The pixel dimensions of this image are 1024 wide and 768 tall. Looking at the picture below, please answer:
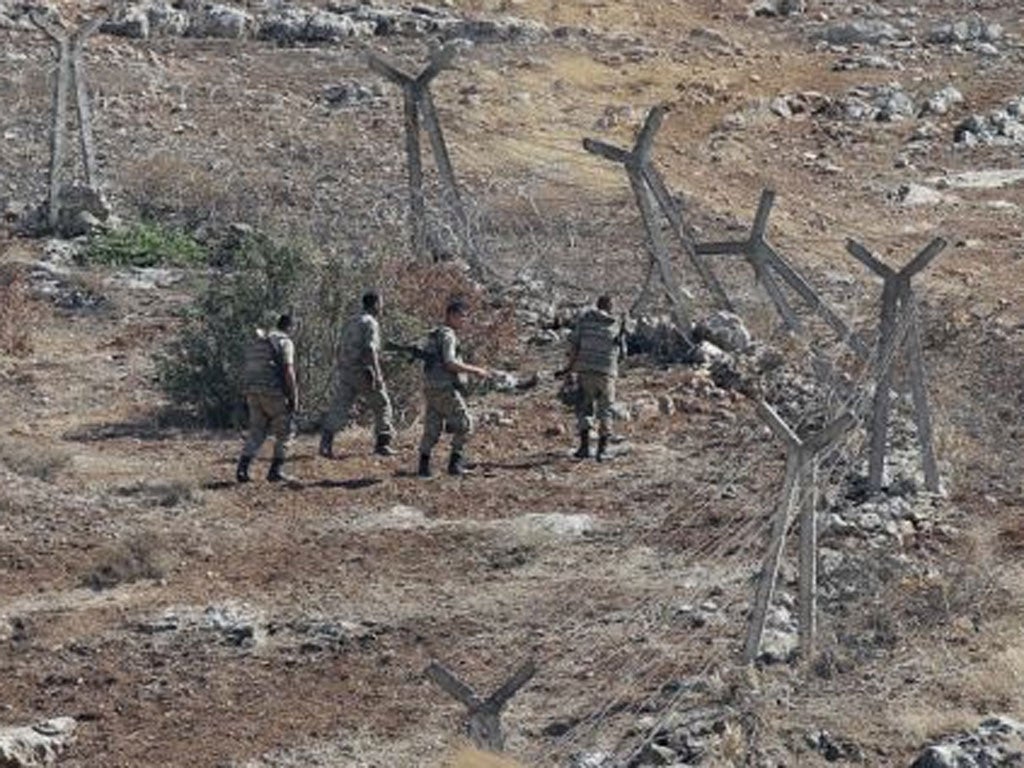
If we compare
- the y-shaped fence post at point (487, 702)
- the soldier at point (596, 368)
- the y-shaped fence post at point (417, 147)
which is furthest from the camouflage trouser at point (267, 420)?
the y-shaped fence post at point (487, 702)

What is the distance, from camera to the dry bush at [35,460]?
16156 mm

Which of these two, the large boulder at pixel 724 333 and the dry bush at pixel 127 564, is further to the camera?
the large boulder at pixel 724 333

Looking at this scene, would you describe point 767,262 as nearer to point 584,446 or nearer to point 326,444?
point 584,446

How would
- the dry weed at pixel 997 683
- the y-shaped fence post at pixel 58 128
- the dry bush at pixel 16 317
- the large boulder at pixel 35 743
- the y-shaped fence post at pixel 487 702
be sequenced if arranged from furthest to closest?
1. the y-shaped fence post at pixel 58 128
2. the dry bush at pixel 16 317
3. the dry weed at pixel 997 683
4. the large boulder at pixel 35 743
5. the y-shaped fence post at pixel 487 702

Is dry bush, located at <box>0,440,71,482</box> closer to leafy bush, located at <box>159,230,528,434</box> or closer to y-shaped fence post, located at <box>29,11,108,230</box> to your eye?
leafy bush, located at <box>159,230,528,434</box>

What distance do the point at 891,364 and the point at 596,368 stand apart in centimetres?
204

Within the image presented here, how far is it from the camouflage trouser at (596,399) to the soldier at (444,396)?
27.0 inches

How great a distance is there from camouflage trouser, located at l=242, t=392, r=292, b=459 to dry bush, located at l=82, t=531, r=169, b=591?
1550 millimetres

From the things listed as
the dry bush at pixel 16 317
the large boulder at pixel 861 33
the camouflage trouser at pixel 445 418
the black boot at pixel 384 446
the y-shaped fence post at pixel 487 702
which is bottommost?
the dry bush at pixel 16 317

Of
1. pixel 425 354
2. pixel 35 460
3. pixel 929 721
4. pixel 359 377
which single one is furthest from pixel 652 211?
pixel 929 721

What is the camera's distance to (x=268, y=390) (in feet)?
52.9

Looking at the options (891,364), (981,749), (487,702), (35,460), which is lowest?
(35,460)

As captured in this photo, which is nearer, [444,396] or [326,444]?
[444,396]

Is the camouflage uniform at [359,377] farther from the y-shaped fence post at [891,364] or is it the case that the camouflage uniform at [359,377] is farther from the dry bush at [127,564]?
the y-shaped fence post at [891,364]
